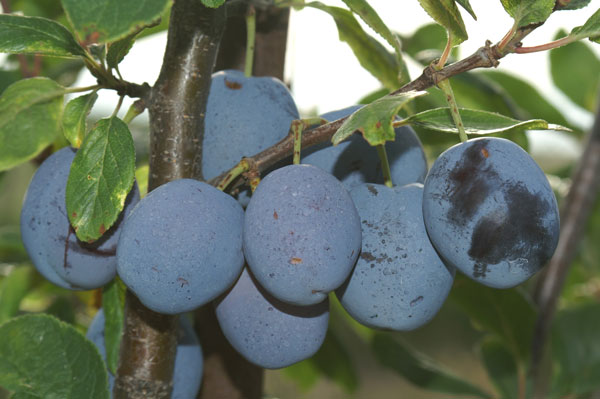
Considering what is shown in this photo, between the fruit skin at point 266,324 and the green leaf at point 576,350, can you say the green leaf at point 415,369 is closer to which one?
the green leaf at point 576,350

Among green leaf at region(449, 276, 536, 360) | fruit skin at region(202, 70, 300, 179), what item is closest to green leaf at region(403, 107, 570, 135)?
fruit skin at region(202, 70, 300, 179)

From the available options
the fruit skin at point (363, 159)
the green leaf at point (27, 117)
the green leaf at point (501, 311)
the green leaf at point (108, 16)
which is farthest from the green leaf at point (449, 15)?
the green leaf at point (501, 311)

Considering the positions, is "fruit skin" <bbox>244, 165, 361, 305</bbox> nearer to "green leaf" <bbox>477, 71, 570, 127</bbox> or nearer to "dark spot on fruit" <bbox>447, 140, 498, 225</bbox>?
"dark spot on fruit" <bbox>447, 140, 498, 225</bbox>

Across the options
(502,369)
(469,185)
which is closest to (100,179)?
(469,185)

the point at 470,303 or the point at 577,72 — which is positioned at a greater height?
the point at 577,72

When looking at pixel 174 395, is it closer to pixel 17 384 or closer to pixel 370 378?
pixel 17 384

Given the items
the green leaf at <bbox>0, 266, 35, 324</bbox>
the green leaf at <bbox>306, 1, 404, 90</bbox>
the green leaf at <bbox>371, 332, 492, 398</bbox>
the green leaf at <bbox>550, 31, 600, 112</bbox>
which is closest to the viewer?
the green leaf at <bbox>306, 1, 404, 90</bbox>

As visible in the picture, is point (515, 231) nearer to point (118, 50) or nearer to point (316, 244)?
point (316, 244)
